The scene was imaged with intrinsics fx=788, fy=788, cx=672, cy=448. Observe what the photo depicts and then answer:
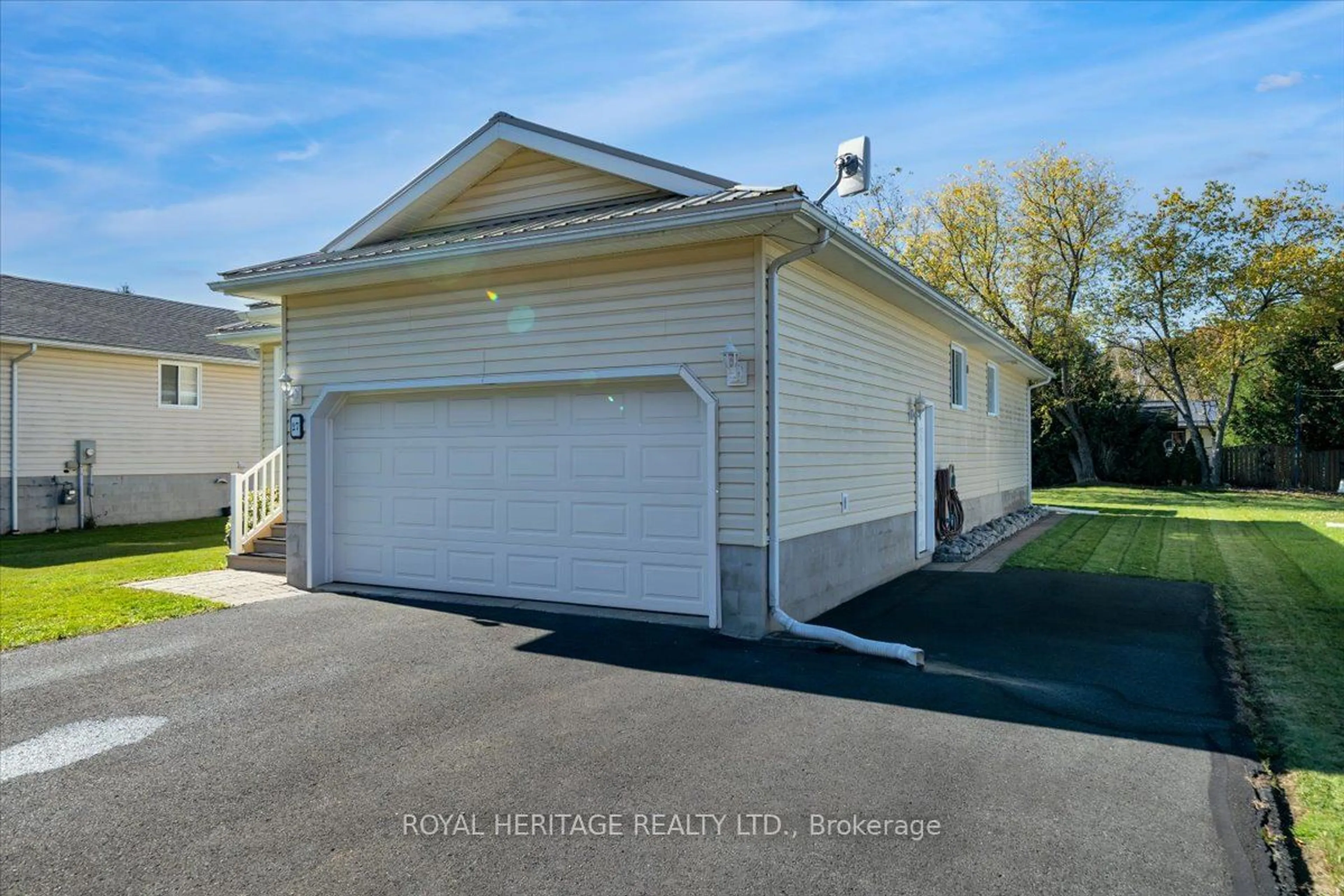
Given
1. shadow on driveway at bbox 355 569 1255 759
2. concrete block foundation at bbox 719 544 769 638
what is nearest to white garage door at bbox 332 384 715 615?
concrete block foundation at bbox 719 544 769 638

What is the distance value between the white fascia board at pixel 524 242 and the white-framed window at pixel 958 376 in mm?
7726

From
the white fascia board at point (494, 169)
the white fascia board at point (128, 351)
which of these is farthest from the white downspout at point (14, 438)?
the white fascia board at point (494, 169)

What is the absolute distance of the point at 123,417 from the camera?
1692cm

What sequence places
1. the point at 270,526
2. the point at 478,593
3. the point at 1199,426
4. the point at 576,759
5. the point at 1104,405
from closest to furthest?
the point at 576,759 < the point at 478,593 < the point at 270,526 < the point at 1104,405 < the point at 1199,426

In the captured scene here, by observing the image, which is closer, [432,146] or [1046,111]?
[432,146]

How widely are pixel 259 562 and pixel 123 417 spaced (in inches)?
388

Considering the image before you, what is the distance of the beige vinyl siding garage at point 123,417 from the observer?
15.5 m

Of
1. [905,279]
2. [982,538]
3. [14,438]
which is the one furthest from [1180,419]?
[14,438]

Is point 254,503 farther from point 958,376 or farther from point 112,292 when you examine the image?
point 112,292

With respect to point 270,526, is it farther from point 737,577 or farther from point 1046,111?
point 1046,111

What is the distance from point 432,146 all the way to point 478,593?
498cm

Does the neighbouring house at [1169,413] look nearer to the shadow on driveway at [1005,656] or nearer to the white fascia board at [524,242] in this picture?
the shadow on driveway at [1005,656]

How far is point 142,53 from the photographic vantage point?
898 cm

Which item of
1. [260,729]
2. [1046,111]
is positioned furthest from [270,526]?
[1046,111]
